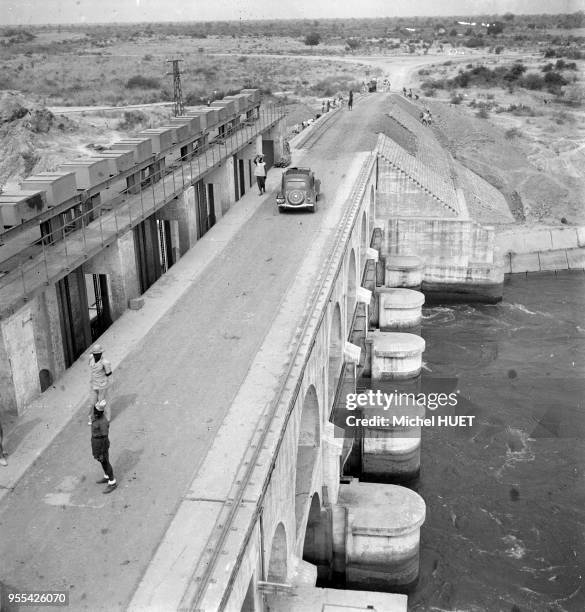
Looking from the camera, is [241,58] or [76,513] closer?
[76,513]

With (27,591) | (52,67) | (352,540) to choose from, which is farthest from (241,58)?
(27,591)

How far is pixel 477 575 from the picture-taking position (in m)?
21.9

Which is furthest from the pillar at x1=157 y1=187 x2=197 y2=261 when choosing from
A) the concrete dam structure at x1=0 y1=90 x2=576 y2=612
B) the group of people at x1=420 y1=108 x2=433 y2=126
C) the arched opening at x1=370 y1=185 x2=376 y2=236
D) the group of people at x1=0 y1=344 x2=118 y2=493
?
the group of people at x1=420 y1=108 x2=433 y2=126

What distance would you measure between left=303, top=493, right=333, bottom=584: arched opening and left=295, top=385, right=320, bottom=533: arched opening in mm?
1445

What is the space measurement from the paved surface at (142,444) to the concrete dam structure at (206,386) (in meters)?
0.04

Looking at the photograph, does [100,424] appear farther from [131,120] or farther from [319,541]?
[131,120]

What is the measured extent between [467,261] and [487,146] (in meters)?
25.9

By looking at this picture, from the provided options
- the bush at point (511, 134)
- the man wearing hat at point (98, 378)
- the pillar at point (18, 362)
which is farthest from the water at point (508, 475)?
the bush at point (511, 134)

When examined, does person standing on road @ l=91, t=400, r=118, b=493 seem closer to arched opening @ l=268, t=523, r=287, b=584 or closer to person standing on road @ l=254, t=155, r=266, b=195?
arched opening @ l=268, t=523, r=287, b=584

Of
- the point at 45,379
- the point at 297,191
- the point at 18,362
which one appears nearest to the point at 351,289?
the point at 297,191

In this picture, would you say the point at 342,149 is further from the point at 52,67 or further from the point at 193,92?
the point at 52,67

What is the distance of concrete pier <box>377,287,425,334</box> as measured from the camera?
37094mm

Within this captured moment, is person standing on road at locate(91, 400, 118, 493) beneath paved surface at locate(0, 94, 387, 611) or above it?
above

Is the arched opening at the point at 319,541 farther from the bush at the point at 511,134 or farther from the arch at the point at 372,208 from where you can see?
the bush at the point at 511,134
